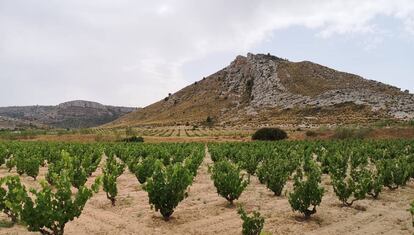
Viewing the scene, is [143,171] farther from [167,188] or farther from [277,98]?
[277,98]

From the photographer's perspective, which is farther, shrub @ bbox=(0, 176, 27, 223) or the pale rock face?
the pale rock face

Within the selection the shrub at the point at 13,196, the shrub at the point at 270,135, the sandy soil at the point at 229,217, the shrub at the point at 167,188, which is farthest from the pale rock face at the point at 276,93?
the shrub at the point at 13,196

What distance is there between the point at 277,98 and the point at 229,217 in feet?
419

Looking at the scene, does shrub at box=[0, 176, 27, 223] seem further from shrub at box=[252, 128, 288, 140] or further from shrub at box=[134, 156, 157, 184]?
shrub at box=[252, 128, 288, 140]

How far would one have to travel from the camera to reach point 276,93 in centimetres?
14375

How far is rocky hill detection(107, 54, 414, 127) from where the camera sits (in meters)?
112

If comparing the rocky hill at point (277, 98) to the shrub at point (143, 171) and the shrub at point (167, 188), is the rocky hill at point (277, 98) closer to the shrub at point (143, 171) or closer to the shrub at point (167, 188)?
the shrub at point (143, 171)

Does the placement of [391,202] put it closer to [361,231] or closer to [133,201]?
[361,231]

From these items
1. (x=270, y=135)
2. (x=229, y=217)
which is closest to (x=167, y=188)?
(x=229, y=217)

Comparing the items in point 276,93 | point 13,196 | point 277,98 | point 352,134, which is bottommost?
point 13,196

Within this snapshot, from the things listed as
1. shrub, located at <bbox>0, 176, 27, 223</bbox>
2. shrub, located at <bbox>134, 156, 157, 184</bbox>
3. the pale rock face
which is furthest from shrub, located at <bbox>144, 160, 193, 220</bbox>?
the pale rock face

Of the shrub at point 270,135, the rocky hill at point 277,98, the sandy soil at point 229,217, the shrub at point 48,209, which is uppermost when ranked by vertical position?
the rocky hill at point 277,98

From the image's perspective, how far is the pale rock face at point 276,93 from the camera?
113812mm

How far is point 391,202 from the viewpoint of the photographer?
1706 cm
